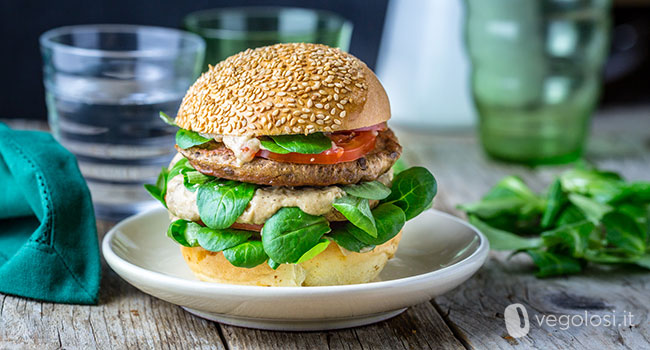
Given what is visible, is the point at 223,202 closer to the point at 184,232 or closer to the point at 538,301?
the point at 184,232

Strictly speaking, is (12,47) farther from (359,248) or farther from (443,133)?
(359,248)

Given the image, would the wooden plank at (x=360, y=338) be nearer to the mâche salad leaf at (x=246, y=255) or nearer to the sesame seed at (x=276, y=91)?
the mâche salad leaf at (x=246, y=255)

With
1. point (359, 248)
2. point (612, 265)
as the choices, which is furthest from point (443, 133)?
point (359, 248)

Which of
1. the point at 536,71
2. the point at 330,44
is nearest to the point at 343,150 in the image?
the point at 330,44

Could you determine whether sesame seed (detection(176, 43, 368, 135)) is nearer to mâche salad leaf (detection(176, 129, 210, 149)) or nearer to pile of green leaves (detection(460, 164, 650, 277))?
mâche salad leaf (detection(176, 129, 210, 149))

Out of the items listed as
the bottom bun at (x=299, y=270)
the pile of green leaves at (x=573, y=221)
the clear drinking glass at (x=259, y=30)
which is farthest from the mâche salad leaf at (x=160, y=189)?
the clear drinking glass at (x=259, y=30)

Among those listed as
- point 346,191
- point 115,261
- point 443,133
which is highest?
point 346,191
